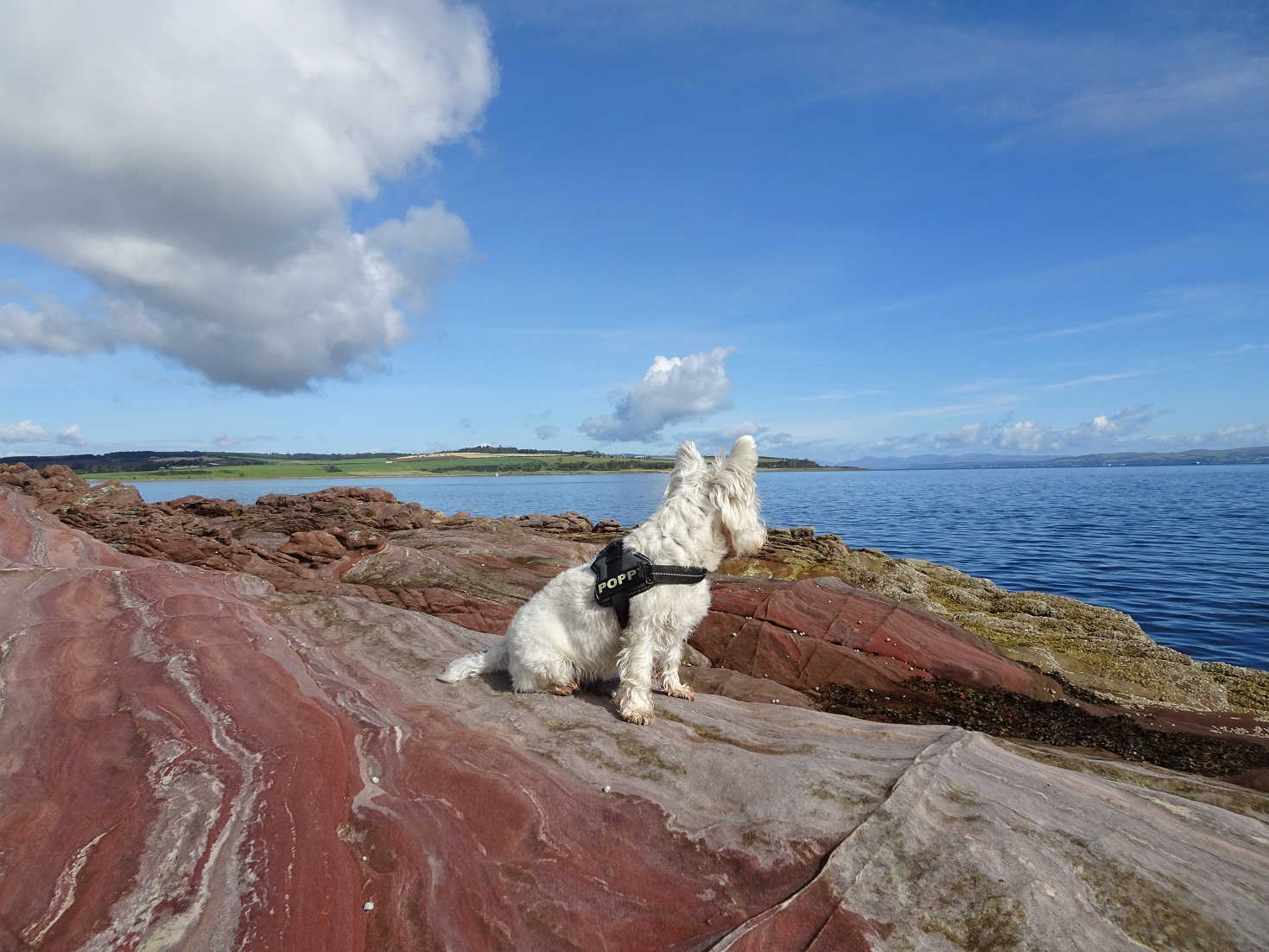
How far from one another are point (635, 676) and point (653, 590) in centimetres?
89

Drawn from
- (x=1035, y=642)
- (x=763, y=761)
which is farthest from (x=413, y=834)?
(x=1035, y=642)

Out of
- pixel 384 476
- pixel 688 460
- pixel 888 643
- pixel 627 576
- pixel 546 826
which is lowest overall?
pixel 384 476

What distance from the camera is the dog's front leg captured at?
20.4ft

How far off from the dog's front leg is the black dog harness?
0.85 ft

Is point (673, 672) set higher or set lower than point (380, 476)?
higher

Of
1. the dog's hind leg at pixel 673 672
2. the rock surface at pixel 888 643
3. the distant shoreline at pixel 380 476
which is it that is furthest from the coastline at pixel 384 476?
the dog's hind leg at pixel 673 672

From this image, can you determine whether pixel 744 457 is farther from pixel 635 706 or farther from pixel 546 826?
pixel 546 826

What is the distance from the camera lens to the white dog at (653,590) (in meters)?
6.67

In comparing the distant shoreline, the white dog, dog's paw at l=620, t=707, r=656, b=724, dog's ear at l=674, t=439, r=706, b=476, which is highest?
dog's ear at l=674, t=439, r=706, b=476

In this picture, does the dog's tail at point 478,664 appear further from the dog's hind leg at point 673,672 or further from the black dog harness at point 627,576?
the dog's hind leg at point 673,672

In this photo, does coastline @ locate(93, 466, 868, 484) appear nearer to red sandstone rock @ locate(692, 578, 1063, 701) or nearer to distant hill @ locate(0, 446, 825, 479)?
distant hill @ locate(0, 446, 825, 479)

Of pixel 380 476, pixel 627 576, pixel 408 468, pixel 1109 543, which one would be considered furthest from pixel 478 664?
pixel 408 468

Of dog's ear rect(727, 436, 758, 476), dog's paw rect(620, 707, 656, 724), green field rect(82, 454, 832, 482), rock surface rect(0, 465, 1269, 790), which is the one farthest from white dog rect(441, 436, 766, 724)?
green field rect(82, 454, 832, 482)

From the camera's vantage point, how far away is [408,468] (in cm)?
17650
